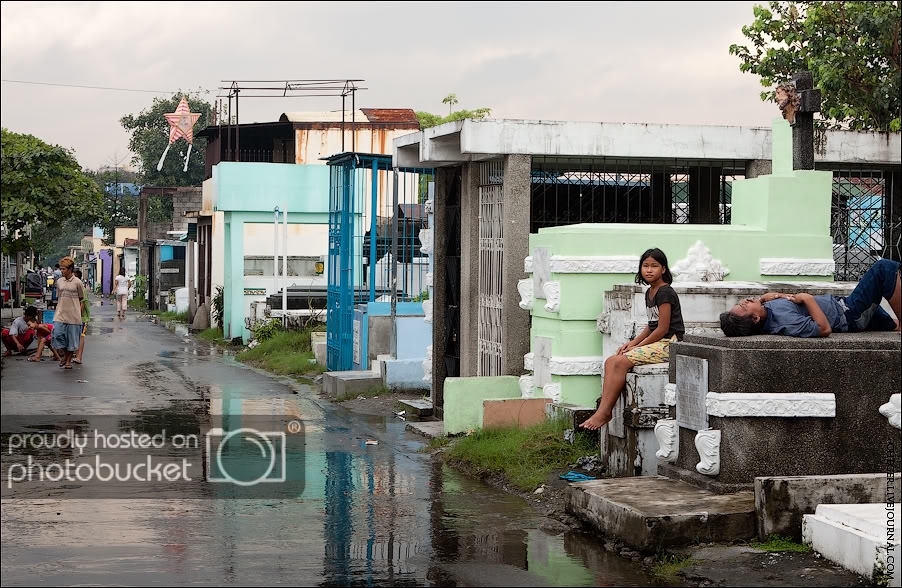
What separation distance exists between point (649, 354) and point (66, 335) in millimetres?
11185

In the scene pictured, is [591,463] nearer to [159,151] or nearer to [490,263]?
[490,263]

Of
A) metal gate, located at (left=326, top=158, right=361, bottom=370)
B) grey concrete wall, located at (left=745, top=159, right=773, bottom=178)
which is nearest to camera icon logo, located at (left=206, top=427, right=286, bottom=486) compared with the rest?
metal gate, located at (left=326, top=158, right=361, bottom=370)

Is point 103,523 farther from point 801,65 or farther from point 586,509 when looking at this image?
point 801,65

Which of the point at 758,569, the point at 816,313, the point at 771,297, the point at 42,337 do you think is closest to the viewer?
the point at 758,569

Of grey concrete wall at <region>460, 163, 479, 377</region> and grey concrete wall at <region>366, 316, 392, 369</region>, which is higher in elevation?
grey concrete wall at <region>460, 163, 479, 377</region>

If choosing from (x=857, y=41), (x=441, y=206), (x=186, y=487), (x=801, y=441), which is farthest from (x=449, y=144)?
(x=857, y=41)

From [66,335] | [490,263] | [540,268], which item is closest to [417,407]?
[490,263]

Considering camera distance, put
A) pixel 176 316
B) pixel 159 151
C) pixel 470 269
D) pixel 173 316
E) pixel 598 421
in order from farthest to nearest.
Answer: pixel 159 151 < pixel 173 316 < pixel 176 316 < pixel 470 269 < pixel 598 421

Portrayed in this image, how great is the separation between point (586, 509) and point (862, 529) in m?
2.11

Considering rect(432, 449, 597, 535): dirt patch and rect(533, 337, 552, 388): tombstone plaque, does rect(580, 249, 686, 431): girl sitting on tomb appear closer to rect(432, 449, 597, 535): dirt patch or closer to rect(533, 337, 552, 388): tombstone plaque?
rect(432, 449, 597, 535): dirt patch

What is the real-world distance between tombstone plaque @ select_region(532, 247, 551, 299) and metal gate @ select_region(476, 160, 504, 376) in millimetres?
1052

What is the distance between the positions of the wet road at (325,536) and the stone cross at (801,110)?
4.60 m

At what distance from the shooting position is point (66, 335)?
57.3 feet

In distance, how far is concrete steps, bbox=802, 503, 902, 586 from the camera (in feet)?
19.9
